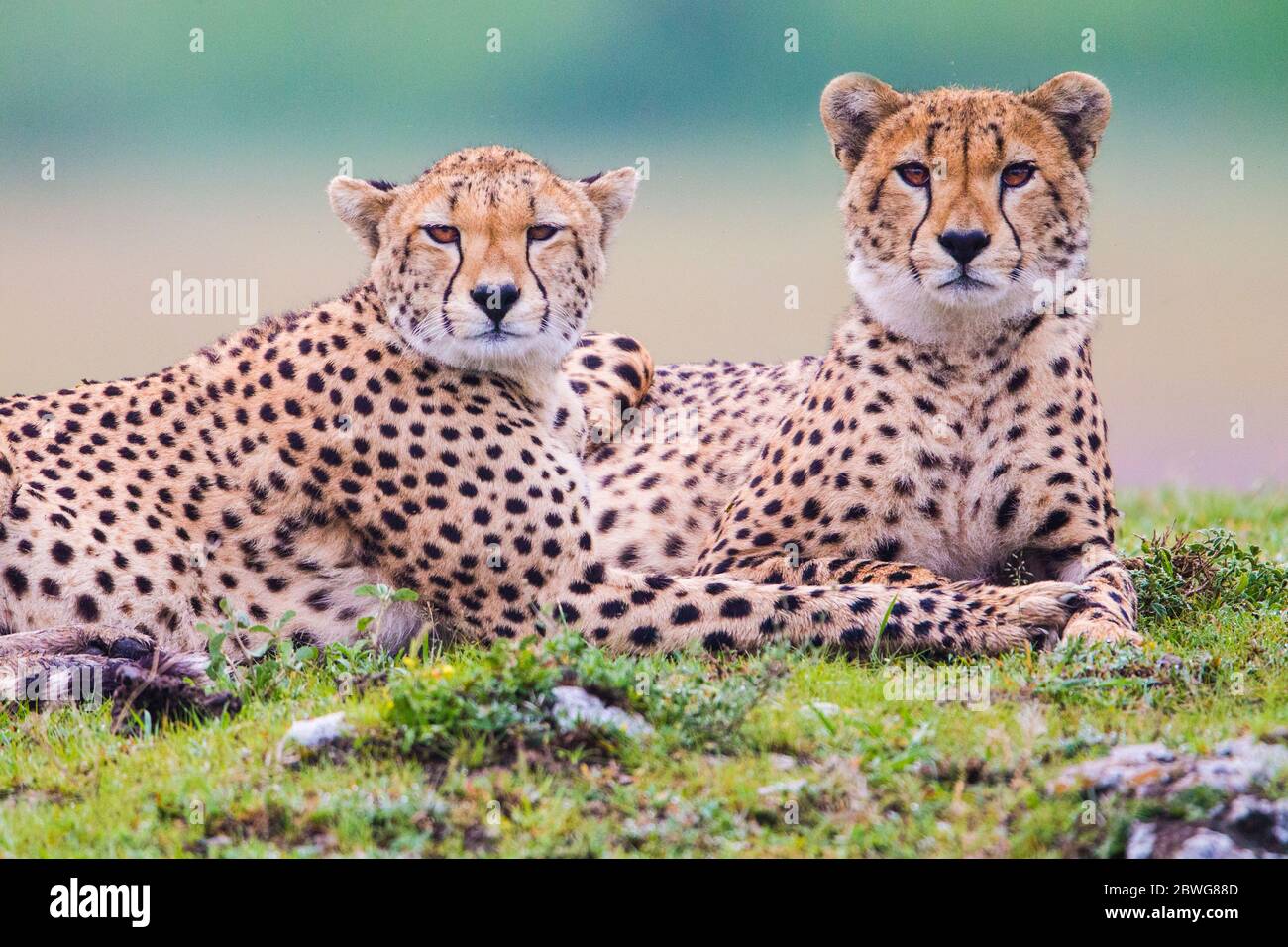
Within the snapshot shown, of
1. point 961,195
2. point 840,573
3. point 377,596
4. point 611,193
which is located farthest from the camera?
point 611,193

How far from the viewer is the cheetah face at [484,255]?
5988 millimetres

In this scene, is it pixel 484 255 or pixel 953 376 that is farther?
pixel 953 376

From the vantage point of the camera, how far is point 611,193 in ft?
21.5

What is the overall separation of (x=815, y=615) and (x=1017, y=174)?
1.66 m

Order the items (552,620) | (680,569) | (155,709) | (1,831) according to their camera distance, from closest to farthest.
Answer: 1. (1,831)
2. (155,709)
3. (552,620)
4. (680,569)

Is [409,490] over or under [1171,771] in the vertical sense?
over

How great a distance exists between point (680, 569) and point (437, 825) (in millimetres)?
3042

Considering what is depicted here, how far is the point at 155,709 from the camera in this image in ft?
17.8

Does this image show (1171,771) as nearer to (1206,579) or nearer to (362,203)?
(1206,579)

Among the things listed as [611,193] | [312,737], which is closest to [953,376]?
[611,193]

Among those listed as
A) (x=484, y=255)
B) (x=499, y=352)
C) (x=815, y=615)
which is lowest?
(x=815, y=615)
